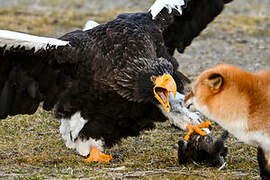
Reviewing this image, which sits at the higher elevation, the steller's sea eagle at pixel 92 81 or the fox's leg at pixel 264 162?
the steller's sea eagle at pixel 92 81

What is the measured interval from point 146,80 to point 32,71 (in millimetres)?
1819

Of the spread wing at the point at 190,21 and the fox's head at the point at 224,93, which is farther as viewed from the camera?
the spread wing at the point at 190,21

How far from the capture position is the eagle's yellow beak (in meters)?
8.37

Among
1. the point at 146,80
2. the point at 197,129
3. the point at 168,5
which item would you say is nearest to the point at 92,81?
the point at 146,80

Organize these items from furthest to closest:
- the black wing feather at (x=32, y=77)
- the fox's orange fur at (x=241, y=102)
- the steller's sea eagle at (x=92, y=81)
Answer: the black wing feather at (x=32, y=77) < the steller's sea eagle at (x=92, y=81) < the fox's orange fur at (x=241, y=102)

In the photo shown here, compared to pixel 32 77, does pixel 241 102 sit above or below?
below

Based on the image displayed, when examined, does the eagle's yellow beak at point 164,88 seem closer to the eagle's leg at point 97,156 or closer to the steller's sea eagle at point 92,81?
the steller's sea eagle at point 92,81

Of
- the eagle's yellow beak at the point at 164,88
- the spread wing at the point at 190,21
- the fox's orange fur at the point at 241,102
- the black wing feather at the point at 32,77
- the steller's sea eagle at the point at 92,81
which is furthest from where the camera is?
the spread wing at the point at 190,21

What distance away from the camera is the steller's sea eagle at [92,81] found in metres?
8.70

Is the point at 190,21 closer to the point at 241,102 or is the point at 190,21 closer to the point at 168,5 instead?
Result: the point at 168,5

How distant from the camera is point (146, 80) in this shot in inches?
340

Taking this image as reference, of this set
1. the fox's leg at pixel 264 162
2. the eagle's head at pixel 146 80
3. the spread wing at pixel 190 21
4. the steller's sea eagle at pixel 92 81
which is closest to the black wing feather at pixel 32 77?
the steller's sea eagle at pixel 92 81

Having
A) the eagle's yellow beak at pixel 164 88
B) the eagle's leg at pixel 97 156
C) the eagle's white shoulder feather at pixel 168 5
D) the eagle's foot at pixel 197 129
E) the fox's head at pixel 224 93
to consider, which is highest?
the eagle's white shoulder feather at pixel 168 5

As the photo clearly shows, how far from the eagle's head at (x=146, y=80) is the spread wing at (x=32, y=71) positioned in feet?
2.78
